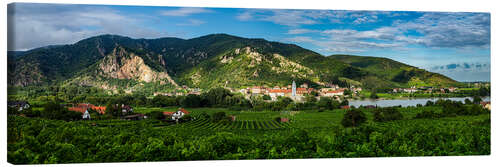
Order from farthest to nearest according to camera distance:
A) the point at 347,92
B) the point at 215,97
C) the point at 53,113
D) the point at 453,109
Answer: the point at 453,109 → the point at 347,92 → the point at 215,97 → the point at 53,113

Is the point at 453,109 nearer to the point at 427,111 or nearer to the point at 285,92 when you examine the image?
the point at 427,111

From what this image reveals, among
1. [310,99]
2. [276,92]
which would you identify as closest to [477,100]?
[310,99]

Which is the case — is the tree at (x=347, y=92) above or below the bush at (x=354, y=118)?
above

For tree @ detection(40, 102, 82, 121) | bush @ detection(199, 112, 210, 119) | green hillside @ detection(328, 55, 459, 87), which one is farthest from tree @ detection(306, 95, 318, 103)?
tree @ detection(40, 102, 82, 121)

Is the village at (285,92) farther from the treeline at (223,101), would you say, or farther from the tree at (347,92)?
the treeline at (223,101)

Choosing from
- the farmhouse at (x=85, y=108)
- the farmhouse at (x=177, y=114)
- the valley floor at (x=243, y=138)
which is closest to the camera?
the valley floor at (x=243, y=138)

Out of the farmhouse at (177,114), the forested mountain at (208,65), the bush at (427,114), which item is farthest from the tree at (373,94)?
the farmhouse at (177,114)

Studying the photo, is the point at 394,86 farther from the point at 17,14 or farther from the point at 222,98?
the point at 17,14
